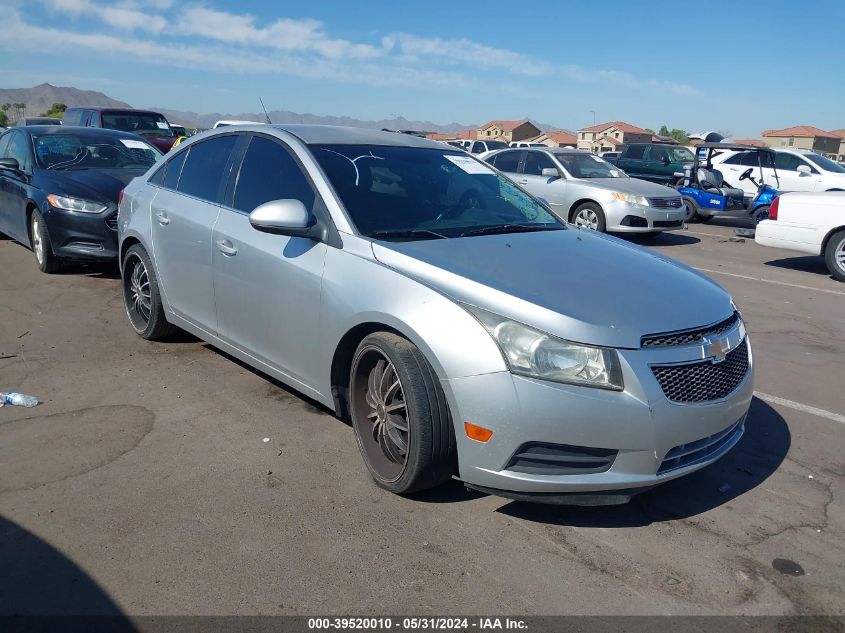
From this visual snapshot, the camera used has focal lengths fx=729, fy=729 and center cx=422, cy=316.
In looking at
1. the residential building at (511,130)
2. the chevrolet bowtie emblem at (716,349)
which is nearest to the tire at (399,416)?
the chevrolet bowtie emblem at (716,349)

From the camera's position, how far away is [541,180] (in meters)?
13.0

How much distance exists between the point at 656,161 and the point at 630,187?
258 inches

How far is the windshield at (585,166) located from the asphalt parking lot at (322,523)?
8398mm

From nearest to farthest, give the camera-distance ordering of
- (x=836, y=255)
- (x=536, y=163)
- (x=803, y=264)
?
(x=836, y=255), (x=803, y=264), (x=536, y=163)

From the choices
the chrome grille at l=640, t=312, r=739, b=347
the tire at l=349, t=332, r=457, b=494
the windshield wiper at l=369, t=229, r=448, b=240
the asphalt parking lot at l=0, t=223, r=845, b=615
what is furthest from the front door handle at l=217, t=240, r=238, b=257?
the chrome grille at l=640, t=312, r=739, b=347

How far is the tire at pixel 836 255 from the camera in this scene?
9495 mm

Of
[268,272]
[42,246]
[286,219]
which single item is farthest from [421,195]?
[42,246]

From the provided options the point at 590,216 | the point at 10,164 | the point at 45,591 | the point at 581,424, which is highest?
the point at 10,164

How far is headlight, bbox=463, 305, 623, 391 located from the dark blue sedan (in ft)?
19.9

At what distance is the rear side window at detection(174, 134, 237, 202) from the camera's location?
4875mm

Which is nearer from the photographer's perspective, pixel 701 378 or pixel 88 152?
pixel 701 378

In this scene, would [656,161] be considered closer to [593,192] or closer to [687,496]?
[593,192]

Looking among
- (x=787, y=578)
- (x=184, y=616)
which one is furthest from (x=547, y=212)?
(x=184, y=616)

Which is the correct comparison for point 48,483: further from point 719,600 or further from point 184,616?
point 719,600
